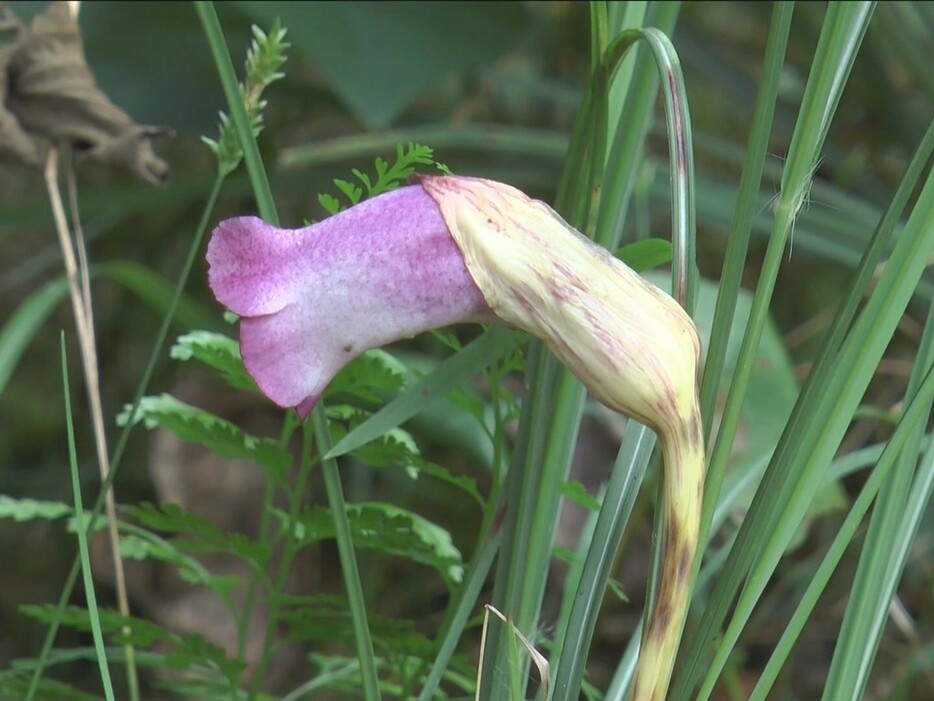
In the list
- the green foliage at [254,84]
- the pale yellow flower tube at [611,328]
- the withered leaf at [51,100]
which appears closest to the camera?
the pale yellow flower tube at [611,328]

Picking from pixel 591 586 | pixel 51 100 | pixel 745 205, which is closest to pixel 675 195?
pixel 745 205

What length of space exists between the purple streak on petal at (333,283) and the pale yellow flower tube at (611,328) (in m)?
0.01

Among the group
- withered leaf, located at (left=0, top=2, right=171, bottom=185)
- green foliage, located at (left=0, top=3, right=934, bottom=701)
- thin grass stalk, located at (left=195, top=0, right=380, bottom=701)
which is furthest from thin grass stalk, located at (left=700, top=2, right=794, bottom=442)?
withered leaf, located at (left=0, top=2, right=171, bottom=185)

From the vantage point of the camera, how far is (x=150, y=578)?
124cm

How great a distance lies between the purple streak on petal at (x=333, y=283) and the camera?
1.06 feet

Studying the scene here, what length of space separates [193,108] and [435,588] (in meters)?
0.61

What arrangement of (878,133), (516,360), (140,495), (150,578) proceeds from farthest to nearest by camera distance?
(878,133) < (140,495) < (150,578) < (516,360)

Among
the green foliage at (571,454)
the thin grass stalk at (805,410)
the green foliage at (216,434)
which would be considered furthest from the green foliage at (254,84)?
the thin grass stalk at (805,410)

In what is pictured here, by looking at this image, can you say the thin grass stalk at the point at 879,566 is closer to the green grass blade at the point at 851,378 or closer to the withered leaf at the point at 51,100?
the green grass blade at the point at 851,378

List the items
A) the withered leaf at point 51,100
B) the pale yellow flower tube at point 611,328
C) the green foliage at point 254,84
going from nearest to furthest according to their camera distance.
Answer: the pale yellow flower tube at point 611,328
the green foliage at point 254,84
the withered leaf at point 51,100

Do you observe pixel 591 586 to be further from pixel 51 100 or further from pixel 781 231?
pixel 51 100

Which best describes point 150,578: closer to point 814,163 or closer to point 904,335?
point 904,335

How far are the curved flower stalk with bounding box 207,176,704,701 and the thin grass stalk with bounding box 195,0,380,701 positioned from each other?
6 centimetres

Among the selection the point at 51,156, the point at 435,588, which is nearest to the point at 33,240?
the point at 435,588
